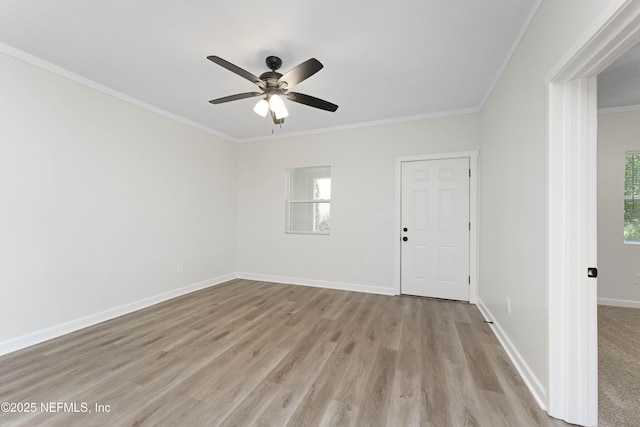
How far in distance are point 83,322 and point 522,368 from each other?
13.2ft

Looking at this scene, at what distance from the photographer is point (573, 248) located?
147cm

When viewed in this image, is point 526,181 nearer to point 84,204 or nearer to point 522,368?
point 522,368

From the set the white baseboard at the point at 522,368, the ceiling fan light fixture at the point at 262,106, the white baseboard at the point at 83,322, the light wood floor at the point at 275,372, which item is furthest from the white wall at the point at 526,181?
Result: the white baseboard at the point at 83,322

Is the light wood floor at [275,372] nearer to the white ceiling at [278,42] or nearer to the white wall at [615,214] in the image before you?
the white wall at [615,214]

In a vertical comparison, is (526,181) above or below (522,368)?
above

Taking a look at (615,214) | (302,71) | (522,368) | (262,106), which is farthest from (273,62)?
(615,214)

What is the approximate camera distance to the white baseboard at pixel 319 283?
3.98 meters

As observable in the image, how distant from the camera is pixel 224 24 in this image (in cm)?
198

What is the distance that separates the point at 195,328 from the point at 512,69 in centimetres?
383

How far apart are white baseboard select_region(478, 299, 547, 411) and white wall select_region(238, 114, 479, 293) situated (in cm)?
156

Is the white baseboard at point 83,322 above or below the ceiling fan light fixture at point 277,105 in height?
below

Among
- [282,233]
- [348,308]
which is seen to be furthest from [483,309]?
[282,233]

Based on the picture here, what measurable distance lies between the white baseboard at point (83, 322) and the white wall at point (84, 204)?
0.5 inches

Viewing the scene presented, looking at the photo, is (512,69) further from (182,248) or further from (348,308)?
(182,248)
